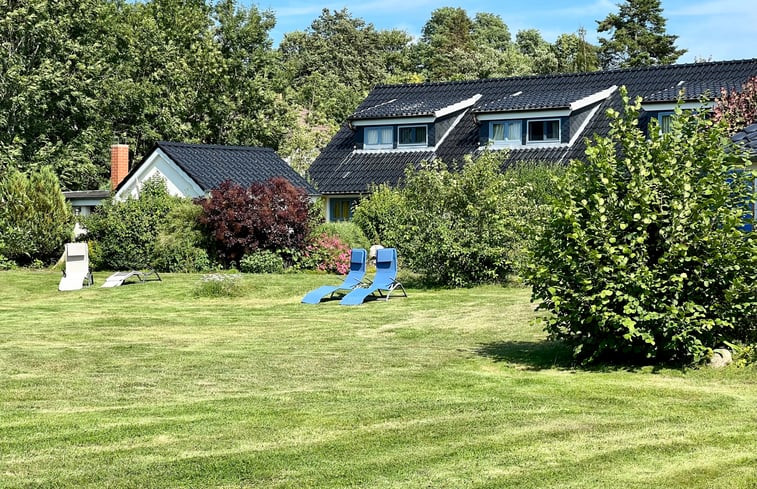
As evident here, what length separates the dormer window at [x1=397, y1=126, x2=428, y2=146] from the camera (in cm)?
4409

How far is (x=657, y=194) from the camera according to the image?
1206cm

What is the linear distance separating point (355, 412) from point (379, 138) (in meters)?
35.7

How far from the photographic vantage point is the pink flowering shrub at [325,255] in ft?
100

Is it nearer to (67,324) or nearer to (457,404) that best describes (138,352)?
(67,324)

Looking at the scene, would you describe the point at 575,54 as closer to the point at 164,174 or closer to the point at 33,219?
the point at 164,174

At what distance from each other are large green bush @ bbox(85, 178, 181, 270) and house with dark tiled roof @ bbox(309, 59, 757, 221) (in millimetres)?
12544

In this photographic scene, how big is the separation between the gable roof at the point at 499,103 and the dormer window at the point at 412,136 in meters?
0.57

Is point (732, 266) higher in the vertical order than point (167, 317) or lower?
higher

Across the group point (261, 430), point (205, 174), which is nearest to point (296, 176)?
point (205, 174)

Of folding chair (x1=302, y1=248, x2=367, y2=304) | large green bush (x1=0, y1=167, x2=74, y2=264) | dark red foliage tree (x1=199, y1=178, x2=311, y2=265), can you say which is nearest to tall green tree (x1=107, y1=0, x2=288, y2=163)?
large green bush (x1=0, y1=167, x2=74, y2=264)

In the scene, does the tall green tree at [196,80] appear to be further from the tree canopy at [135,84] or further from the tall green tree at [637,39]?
the tall green tree at [637,39]

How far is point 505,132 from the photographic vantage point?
4200 cm

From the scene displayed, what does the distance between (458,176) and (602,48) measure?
2065 inches

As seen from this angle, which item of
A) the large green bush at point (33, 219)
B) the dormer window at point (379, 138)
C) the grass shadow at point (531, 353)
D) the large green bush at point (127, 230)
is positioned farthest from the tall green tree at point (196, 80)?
the grass shadow at point (531, 353)
